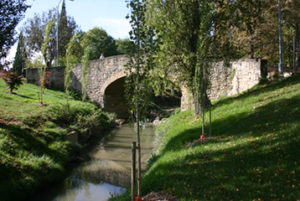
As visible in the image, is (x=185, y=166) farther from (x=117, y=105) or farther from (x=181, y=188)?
(x=117, y=105)

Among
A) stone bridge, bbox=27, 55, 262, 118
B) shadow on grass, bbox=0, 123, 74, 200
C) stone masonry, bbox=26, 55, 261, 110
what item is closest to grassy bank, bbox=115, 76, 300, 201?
shadow on grass, bbox=0, 123, 74, 200

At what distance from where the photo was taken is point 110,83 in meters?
19.4

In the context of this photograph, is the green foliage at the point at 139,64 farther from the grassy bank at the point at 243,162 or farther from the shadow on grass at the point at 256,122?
the shadow on grass at the point at 256,122

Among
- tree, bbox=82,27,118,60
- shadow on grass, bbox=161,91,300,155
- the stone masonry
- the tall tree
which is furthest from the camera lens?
tree, bbox=82,27,118,60

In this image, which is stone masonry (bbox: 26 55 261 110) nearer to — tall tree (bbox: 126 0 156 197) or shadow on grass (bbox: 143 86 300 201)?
shadow on grass (bbox: 143 86 300 201)

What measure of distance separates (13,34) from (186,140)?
5.51 meters

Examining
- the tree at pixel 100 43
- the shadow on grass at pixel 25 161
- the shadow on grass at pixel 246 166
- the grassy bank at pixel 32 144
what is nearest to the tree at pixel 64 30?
the tree at pixel 100 43

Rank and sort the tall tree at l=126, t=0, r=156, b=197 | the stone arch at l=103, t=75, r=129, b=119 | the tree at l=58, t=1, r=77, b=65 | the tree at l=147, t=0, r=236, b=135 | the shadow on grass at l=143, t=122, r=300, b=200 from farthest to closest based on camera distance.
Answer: the tree at l=58, t=1, r=77, b=65, the stone arch at l=103, t=75, r=129, b=119, the tree at l=147, t=0, r=236, b=135, the tall tree at l=126, t=0, r=156, b=197, the shadow on grass at l=143, t=122, r=300, b=200

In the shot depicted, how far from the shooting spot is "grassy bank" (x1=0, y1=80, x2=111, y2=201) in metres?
6.23

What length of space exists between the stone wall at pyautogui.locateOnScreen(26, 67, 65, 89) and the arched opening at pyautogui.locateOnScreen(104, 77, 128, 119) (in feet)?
12.8

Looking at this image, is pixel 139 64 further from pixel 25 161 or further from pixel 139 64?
pixel 25 161

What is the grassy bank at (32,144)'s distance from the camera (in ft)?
20.5

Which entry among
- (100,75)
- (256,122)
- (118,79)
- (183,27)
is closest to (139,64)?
(256,122)

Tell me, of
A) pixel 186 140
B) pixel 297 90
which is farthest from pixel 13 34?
pixel 297 90
